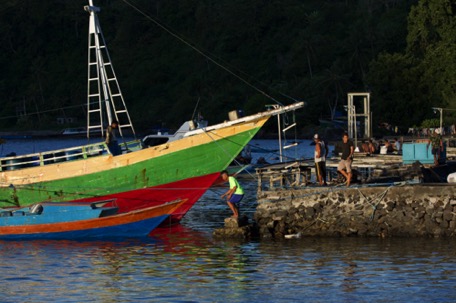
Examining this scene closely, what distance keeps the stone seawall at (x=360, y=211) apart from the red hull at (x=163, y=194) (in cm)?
435

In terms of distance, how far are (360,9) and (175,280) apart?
135 metres

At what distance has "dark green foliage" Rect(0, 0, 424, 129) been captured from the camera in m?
134

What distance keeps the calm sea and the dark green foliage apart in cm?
8970

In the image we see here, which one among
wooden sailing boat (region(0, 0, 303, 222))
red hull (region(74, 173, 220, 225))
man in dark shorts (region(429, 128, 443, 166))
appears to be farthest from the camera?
man in dark shorts (region(429, 128, 443, 166))

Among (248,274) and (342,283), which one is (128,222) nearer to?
(248,274)

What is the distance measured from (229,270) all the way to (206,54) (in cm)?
13037

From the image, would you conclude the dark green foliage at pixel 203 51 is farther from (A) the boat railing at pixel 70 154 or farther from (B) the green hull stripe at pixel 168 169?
(B) the green hull stripe at pixel 168 169

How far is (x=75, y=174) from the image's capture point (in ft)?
120

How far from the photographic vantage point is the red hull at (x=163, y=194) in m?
36.3

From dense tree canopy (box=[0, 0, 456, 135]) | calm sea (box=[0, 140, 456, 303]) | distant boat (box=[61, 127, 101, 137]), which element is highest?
dense tree canopy (box=[0, 0, 456, 135])

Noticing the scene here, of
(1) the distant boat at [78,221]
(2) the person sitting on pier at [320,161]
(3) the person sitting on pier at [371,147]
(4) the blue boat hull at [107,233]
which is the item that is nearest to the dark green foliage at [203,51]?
(3) the person sitting on pier at [371,147]

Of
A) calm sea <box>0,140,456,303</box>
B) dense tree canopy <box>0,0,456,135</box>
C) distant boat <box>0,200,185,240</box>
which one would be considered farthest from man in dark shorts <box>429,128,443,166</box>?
dense tree canopy <box>0,0,456,135</box>

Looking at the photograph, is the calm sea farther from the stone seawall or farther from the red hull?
the red hull

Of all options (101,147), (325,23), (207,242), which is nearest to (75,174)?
(101,147)
